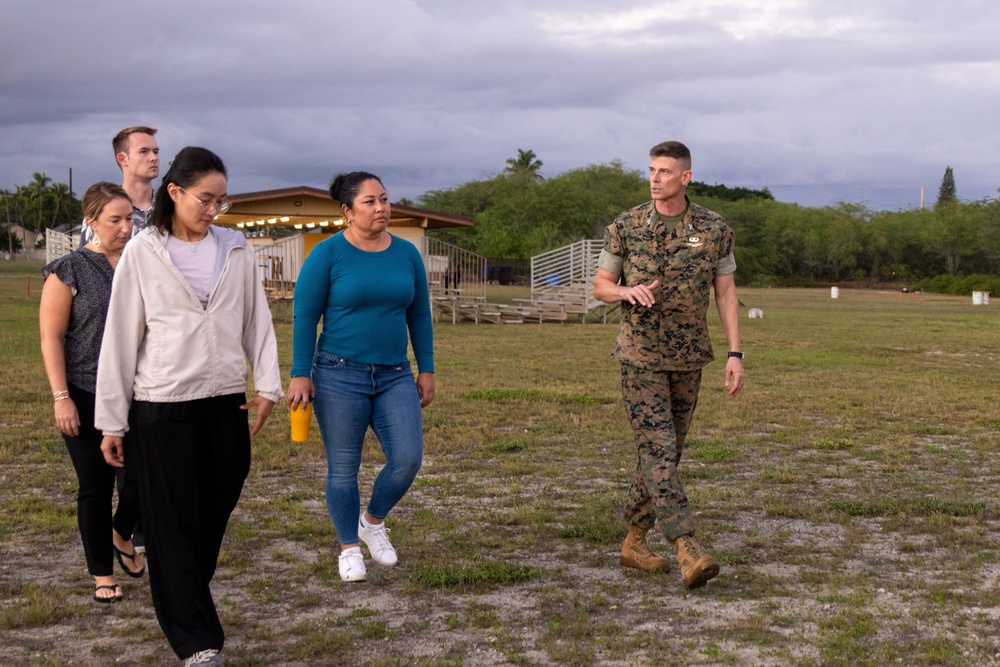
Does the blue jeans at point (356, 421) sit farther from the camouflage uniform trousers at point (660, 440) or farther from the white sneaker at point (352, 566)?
the camouflage uniform trousers at point (660, 440)

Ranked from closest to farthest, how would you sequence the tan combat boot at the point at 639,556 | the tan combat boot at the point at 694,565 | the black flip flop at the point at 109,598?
the black flip flop at the point at 109,598 < the tan combat boot at the point at 694,565 < the tan combat boot at the point at 639,556

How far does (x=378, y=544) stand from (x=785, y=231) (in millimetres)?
85355

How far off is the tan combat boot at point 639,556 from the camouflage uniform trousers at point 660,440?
0.19 ft

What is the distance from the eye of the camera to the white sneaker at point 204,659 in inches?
151

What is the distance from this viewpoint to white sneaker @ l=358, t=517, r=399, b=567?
5312mm

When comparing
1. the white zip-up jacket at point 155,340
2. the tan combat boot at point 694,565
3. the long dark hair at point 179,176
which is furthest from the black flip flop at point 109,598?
the tan combat boot at point 694,565

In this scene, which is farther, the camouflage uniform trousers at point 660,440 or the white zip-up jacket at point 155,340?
the camouflage uniform trousers at point 660,440

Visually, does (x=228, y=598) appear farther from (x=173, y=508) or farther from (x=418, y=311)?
(x=418, y=311)

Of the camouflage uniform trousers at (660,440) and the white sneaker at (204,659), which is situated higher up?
the camouflage uniform trousers at (660,440)

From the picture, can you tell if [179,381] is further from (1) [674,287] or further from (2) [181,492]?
(1) [674,287]

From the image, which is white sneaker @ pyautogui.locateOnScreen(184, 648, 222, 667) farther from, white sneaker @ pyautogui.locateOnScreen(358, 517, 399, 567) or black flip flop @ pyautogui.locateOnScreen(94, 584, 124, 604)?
white sneaker @ pyautogui.locateOnScreen(358, 517, 399, 567)

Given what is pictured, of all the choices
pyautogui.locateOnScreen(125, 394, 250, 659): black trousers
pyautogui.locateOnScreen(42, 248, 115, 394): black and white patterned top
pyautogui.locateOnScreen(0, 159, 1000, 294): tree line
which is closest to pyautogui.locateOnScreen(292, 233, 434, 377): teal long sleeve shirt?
pyautogui.locateOnScreen(42, 248, 115, 394): black and white patterned top

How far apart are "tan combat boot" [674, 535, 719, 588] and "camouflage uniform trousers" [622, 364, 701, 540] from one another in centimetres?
7

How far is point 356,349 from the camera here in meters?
5.02
